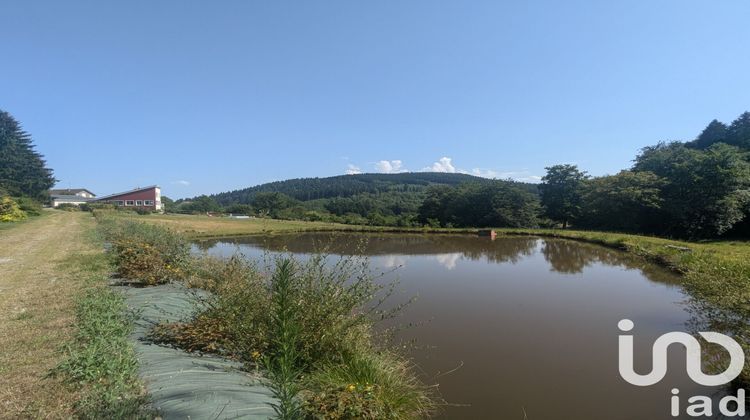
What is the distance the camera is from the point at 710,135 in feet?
144

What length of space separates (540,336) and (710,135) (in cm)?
5222

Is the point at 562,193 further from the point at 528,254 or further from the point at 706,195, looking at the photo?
the point at 528,254

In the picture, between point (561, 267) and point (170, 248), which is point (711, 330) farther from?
point (170, 248)

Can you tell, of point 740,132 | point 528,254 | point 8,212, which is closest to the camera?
point 528,254

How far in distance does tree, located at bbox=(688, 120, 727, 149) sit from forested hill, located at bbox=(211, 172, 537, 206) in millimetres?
46135

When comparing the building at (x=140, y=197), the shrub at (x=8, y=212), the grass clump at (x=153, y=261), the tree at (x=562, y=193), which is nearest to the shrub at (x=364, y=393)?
the grass clump at (x=153, y=261)

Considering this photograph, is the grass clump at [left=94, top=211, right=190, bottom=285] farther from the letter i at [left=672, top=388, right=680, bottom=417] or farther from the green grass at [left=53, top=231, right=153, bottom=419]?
the letter i at [left=672, top=388, right=680, bottom=417]

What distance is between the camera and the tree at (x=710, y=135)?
137 ft

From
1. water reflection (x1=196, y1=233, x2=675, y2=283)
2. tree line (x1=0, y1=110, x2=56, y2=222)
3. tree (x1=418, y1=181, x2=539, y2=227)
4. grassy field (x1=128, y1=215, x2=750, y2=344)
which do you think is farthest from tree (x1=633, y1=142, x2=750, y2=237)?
tree line (x1=0, y1=110, x2=56, y2=222)

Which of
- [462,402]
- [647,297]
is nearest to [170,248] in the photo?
[462,402]

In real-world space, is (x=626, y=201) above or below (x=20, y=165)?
below

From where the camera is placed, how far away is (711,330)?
256 inches

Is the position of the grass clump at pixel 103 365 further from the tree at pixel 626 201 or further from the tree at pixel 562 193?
the tree at pixel 562 193

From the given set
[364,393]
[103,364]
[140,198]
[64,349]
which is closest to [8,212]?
[64,349]
